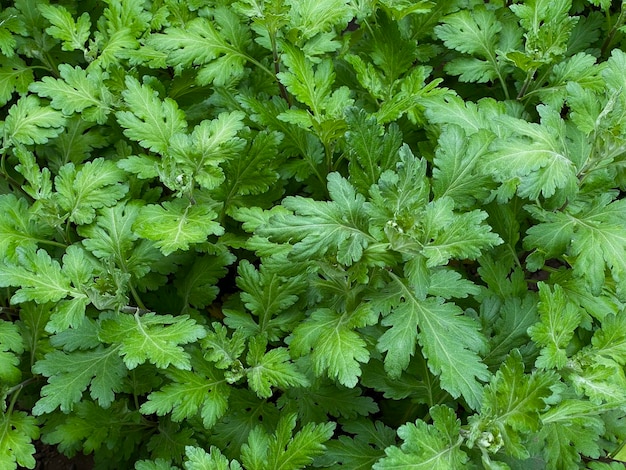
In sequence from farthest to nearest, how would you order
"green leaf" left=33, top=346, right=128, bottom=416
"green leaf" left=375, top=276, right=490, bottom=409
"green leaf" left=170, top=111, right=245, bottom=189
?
"green leaf" left=170, top=111, right=245, bottom=189, "green leaf" left=33, top=346, right=128, bottom=416, "green leaf" left=375, top=276, right=490, bottom=409

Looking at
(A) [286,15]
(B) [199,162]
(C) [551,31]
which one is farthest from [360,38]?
(B) [199,162]

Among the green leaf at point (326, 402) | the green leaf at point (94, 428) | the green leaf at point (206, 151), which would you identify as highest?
the green leaf at point (206, 151)

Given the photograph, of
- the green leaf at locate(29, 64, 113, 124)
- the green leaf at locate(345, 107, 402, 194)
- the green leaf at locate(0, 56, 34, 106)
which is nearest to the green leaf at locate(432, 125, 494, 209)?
the green leaf at locate(345, 107, 402, 194)

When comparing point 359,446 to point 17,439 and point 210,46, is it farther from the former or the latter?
point 210,46

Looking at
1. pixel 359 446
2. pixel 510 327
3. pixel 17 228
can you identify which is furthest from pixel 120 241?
pixel 510 327

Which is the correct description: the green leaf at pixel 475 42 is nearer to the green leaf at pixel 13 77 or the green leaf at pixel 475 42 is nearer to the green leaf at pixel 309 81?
the green leaf at pixel 309 81

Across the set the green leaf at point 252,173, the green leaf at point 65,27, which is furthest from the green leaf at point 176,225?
the green leaf at point 65,27

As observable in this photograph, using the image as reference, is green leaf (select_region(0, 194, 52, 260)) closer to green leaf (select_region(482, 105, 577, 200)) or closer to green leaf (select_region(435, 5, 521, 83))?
green leaf (select_region(482, 105, 577, 200))
